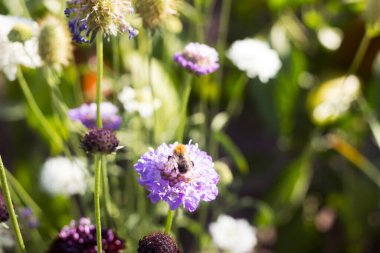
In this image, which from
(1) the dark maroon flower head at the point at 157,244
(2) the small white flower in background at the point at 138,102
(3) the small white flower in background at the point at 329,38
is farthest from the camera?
(3) the small white flower in background at the point at 329,38

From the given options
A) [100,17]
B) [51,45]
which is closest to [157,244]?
[100,17]

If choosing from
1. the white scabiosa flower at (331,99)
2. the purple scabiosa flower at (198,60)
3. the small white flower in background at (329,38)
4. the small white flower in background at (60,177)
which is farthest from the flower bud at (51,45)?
the small white flower in background at (329,38)

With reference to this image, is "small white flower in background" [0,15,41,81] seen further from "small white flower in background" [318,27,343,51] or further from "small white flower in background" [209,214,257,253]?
"small white flower in background" [318,27,343,51]

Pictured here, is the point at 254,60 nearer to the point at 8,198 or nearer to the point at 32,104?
the point at 32,104

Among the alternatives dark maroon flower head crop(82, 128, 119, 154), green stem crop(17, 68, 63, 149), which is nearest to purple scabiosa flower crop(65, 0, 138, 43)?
dark maroon flower head crop(82, 128, 119, 154)

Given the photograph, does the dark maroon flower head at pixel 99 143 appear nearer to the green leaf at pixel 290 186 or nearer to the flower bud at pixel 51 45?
the flower bud at pixel 51 45

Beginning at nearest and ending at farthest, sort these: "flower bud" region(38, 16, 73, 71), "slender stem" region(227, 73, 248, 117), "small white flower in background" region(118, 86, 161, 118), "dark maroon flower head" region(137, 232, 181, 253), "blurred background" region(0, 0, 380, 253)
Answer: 1. "dark maroon flower head" region(137, 232, 181, 253)
2. "flower bud" region(38, 16, 73, 71)
3. "small white flower in background" region(118, 86, 161, 118)
4. "slender stem" region(227, 73, 248, 117)
5. "blurred background" region(0, 0, 380, 253)
